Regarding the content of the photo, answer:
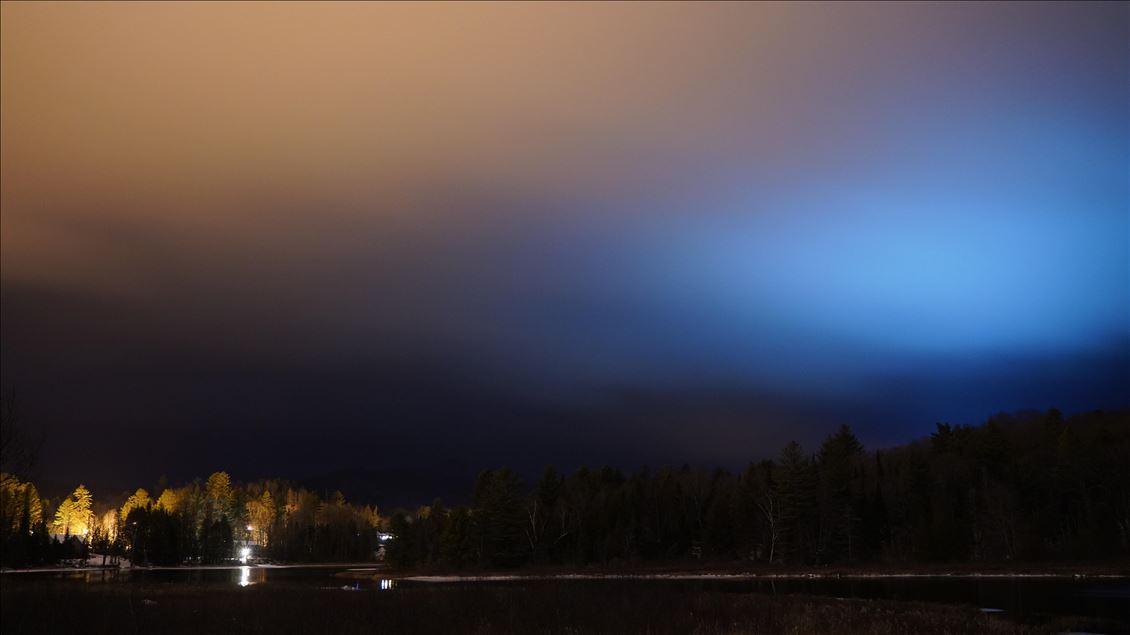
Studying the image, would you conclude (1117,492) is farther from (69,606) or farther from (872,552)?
(69,606)

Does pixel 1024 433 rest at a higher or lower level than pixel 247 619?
higher

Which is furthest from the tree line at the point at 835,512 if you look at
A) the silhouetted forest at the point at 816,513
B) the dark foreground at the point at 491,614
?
the dark foreground at the point at 491,614

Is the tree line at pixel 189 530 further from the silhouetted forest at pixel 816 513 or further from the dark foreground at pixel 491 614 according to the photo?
the dark foreground at pixel 491 614

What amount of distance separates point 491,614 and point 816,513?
8296 cm

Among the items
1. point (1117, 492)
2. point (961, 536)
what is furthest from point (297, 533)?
point (1117, 492)

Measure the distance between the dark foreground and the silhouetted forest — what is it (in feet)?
211

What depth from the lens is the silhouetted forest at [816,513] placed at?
98.6 meters

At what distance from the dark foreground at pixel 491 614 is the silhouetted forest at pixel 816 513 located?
2530 inches

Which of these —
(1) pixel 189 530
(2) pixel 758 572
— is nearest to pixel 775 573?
(2) pixel 758 572

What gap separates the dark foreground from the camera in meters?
28.0

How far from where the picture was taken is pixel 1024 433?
134875mm

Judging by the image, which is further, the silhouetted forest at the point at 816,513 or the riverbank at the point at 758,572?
the silhouetted forest at the point at 816,513

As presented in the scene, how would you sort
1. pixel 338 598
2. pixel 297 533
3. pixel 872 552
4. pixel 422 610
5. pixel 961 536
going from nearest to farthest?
pixel 422 610, pixel 338 598, pixel 961 536, pixel 872 552, pixel 297 533

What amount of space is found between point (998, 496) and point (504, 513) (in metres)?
62.9
